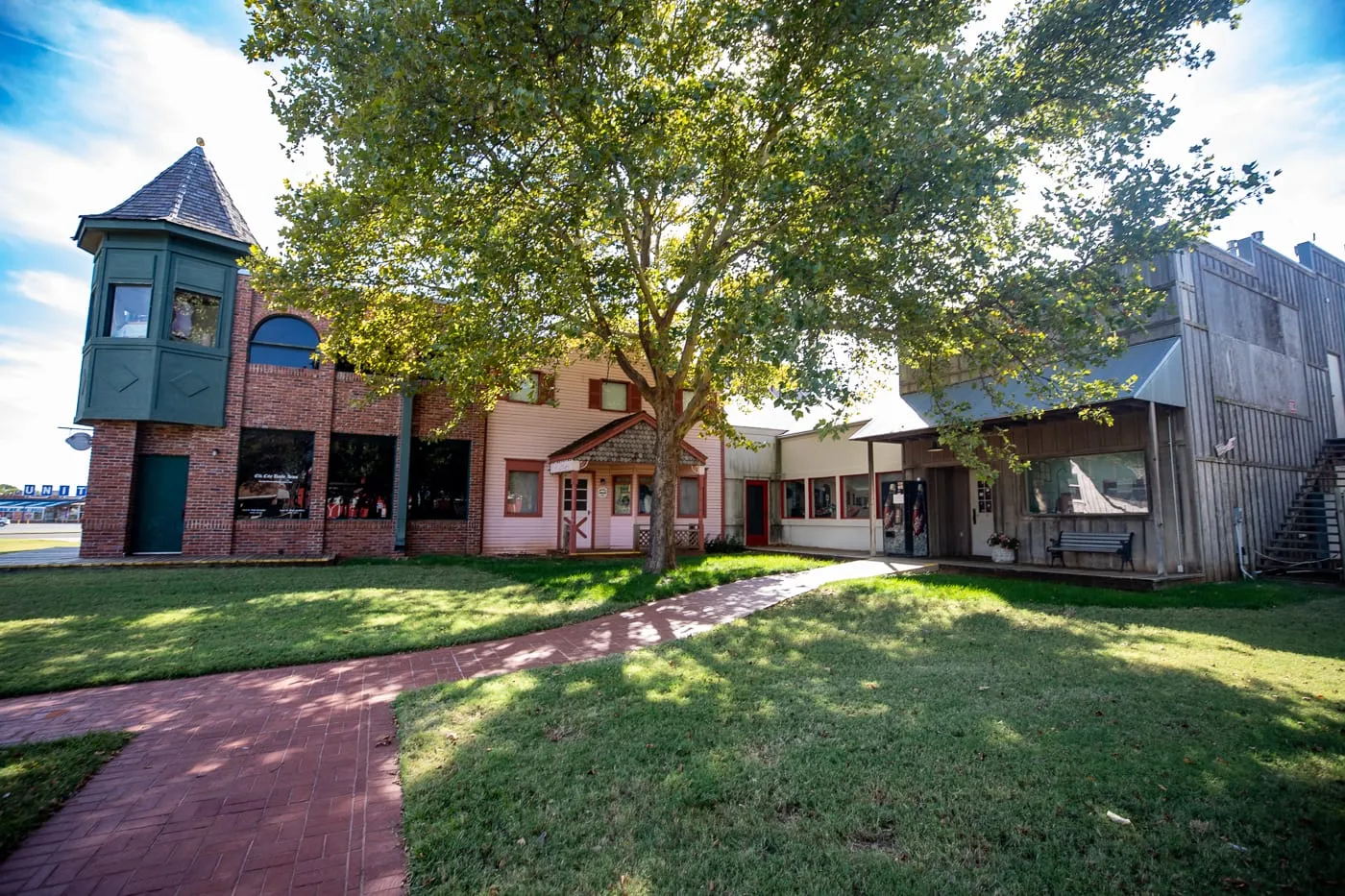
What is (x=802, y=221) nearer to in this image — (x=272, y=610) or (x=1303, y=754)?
(x=1303, y=754)

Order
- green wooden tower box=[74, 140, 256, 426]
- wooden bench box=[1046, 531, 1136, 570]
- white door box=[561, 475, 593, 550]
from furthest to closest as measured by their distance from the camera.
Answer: white door box=[561, 475, 593, 550]
green wooden tower box=[74, 140, 256, 426]
wooden bench box=[1046, 531, 1136, 570]

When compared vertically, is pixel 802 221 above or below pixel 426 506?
above

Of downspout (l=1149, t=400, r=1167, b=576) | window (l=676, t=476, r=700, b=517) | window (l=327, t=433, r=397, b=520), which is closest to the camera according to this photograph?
downspout (l=1149, t=400, r=1167, b=576)

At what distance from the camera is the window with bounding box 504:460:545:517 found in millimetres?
16984

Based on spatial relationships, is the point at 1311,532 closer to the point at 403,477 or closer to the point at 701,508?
the point at 701,508

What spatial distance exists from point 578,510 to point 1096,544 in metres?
12.2

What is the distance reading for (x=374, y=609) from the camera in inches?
325

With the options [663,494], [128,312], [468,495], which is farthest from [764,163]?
[128,312]

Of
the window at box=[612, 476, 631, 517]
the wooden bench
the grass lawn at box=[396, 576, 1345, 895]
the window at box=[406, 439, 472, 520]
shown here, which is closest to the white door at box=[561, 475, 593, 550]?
the window at box=[612, 476, 631, 517]

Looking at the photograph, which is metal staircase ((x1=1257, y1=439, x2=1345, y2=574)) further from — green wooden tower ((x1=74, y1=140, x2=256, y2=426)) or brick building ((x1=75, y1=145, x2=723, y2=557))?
green wooden tower ((x1=74, y1=140, x2=256, y2=426))

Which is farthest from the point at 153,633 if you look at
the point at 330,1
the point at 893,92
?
the point at 893,92

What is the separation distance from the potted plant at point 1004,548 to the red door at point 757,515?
8984 millimetres

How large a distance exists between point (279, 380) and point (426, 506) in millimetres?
4414

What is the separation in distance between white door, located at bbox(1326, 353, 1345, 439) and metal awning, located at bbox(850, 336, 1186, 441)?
7208mm
